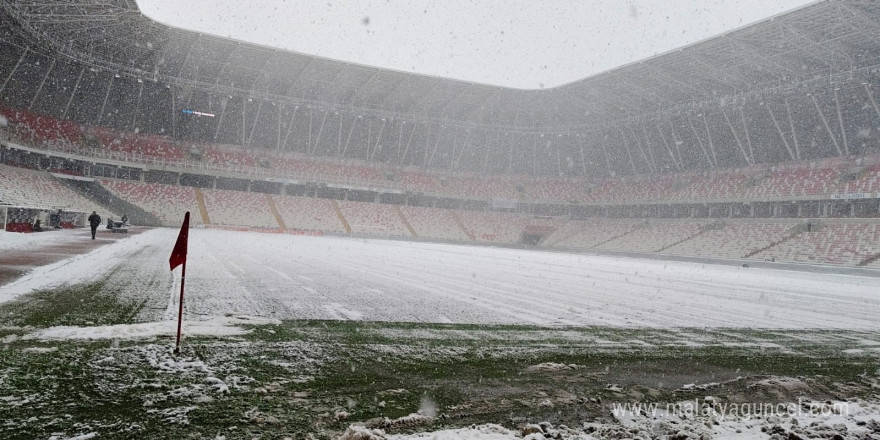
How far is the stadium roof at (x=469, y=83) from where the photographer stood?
34.5 metres

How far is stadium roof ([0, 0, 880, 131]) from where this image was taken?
113 feet

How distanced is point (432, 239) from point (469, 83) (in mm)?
17666

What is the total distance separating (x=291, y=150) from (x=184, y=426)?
5802 cm

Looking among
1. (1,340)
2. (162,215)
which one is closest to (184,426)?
(1,340)

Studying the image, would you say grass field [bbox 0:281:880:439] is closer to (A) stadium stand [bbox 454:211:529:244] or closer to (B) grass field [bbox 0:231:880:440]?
(B) grass field [bbox 0:231:880:440]

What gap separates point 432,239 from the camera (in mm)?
54438

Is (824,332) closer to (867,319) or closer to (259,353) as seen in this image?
(867,319)

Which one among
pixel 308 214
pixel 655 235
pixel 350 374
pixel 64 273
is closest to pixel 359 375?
pixel 350 374

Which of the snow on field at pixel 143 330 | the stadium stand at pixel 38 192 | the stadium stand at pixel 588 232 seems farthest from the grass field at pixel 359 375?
the stadium stand at pixel 588 232

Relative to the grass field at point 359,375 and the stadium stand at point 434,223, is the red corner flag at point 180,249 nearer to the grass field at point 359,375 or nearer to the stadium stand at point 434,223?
the grass field at point 359,375

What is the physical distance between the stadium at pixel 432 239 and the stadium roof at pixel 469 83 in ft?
0.92

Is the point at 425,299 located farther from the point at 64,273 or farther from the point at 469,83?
the point at 469,83

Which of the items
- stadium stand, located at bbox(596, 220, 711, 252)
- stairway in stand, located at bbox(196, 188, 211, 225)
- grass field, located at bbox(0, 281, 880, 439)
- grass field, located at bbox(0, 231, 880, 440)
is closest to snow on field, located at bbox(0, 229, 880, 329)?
grass field, located at bbox(0, 231, 880, 440)

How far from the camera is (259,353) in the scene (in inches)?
177
